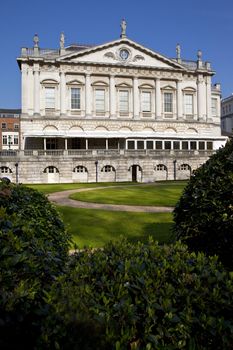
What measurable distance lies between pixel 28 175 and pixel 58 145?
447 inches

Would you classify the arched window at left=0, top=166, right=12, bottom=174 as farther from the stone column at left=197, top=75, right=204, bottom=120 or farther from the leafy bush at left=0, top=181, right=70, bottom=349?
the leafy bush at left=0, top=181, right=70, bottom=349

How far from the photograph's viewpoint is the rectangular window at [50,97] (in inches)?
2147

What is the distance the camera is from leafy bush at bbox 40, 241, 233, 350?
11.2 ft

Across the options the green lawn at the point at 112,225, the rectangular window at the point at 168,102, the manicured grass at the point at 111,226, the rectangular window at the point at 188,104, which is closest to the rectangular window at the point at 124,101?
the rectangular window at the point at 168,102

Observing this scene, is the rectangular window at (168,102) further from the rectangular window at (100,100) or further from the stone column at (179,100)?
the rectangular window at (100,100)

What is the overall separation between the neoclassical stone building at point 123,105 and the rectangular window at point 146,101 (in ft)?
0.53

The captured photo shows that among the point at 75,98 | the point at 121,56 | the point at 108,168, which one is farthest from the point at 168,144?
the point at 75,98

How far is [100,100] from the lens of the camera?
186ft

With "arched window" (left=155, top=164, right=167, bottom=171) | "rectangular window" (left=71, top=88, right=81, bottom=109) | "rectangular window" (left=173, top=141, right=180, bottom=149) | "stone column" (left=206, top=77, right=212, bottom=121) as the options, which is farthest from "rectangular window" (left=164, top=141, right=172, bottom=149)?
"rectangular window" (left=71, top=88, right=81, bottom=109)

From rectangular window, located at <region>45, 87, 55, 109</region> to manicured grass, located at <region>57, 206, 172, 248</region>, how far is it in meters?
36.4

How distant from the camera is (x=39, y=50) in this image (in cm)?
5475

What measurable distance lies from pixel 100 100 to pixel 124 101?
12.8 ft

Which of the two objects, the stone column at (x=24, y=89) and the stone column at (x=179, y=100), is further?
the stone column at (x=179, y=100)

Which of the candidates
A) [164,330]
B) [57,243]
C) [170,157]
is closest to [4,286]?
[164,330]
